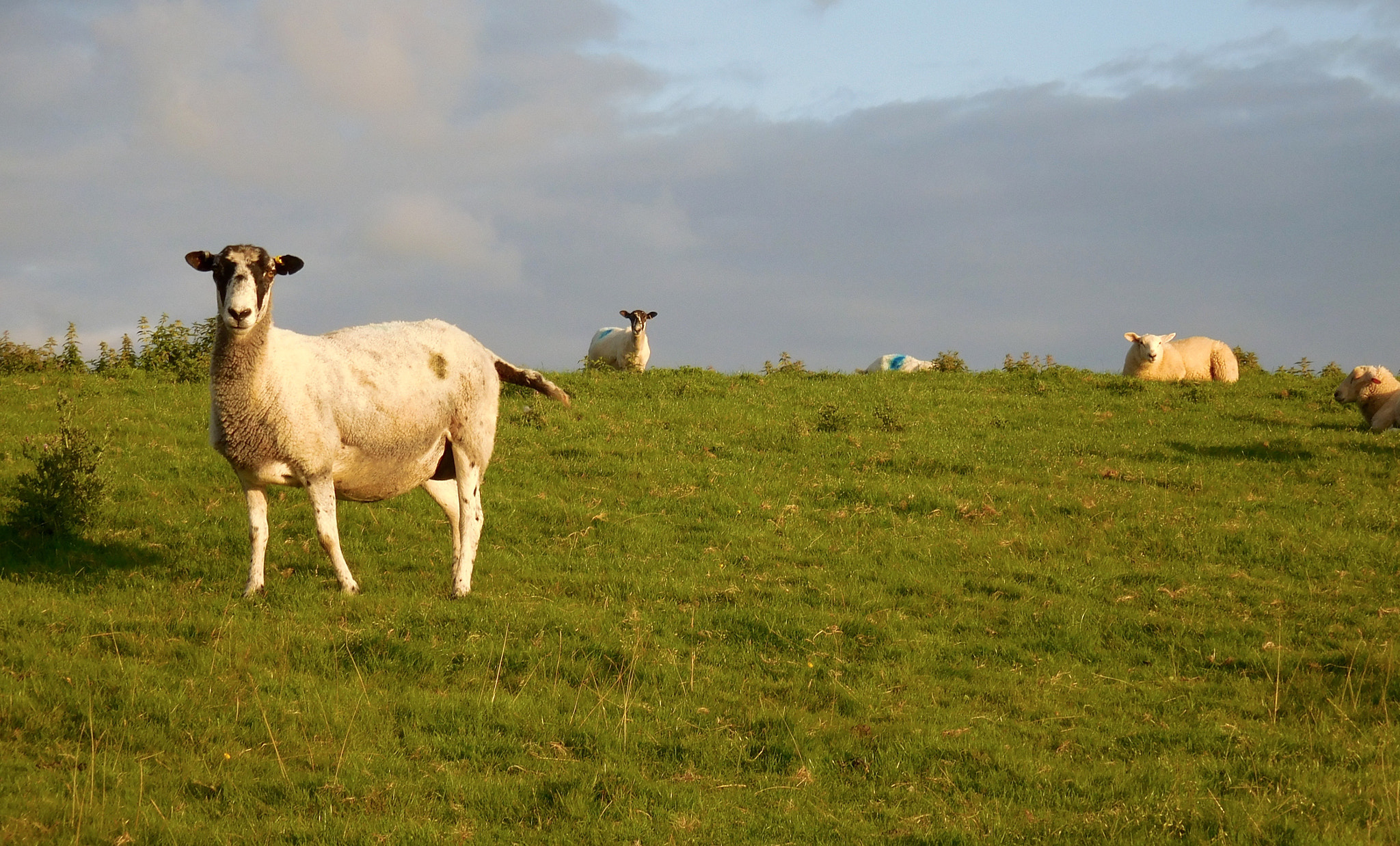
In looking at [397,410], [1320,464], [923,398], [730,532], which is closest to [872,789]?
[397,410]

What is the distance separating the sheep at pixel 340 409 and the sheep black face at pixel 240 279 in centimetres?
1

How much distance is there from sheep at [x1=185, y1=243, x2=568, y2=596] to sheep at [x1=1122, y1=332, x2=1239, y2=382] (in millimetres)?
22936

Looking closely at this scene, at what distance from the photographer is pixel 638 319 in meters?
33.5

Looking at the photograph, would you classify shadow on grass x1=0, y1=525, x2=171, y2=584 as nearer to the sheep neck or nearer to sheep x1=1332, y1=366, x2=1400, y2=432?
the sheep neck

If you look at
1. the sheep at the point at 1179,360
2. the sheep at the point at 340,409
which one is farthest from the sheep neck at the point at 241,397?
the sheep at the point at 1179,360

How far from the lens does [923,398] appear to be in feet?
83.4

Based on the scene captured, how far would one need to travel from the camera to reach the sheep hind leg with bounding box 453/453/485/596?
39.4 ft

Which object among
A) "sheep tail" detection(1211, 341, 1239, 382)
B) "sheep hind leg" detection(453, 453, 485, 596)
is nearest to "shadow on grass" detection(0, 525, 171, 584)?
"sheep hind leg" detection(453, 453, 485, 596)

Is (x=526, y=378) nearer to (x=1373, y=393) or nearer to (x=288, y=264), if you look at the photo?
(x=288, y=264)

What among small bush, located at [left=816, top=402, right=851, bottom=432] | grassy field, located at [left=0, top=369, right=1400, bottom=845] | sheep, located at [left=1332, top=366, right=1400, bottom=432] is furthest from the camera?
sheep, located at [left=1332, top=366, right=1400, bottom=432]

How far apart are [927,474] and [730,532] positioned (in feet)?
17.3

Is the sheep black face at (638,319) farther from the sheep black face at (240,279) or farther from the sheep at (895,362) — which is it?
the sheep black face at (240,279)

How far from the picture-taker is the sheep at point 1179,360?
30.4 meters

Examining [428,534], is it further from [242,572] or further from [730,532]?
[730,532]
